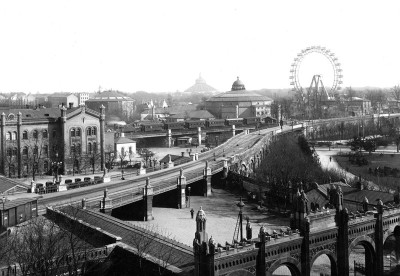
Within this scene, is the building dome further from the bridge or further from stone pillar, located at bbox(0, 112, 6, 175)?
the bridge

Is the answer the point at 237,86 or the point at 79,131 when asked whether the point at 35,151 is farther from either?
the point at 237,86

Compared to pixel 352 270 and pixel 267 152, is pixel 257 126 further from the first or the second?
pixel 352 270

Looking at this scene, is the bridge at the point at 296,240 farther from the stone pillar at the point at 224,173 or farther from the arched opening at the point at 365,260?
the stone pillar at the point at 224,173

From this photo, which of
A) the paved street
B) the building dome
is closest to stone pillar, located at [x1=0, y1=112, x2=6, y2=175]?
the paved street

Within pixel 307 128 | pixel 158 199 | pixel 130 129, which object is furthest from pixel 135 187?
pixel 307 128

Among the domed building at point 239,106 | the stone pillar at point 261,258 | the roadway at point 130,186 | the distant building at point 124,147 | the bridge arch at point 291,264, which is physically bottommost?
the bridge arch at point 291,264

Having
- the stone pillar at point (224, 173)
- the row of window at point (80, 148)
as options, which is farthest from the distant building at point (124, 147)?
the stone pillar at point (224, 173)
